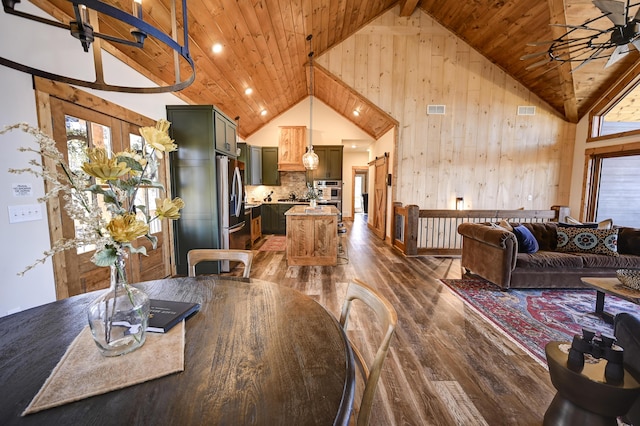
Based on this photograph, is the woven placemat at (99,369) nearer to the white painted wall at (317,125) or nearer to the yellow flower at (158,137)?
the yellow flower at (158,137)

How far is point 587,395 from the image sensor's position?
132 centimetres

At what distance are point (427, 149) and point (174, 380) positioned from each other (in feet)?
18.6

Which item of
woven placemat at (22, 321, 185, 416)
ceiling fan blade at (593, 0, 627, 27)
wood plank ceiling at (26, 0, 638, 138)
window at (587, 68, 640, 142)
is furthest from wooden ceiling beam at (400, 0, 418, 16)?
woven placemat at (22, 321, 185, 416)

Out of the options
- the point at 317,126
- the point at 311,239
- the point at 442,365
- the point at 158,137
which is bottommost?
the point at 442,365

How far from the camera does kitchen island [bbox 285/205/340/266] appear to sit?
173 inches

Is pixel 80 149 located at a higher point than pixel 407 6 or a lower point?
lower

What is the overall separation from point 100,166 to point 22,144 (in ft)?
6.07

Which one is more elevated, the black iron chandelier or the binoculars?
the black iron chandelier

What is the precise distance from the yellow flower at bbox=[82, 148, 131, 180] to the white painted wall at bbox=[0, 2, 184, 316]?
1712 millimetres

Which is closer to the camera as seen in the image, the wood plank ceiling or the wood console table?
the wood console table

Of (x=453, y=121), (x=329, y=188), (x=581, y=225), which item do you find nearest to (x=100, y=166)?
(x=581, y=225)

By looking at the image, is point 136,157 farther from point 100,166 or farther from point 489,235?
point 489,235

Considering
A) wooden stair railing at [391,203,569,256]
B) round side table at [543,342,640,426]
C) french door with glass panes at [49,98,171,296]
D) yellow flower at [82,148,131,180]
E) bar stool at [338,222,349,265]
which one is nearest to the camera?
yellow flower at [82,148,131,180]

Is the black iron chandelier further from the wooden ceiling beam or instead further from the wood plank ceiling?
the wooden ceiling beam
